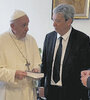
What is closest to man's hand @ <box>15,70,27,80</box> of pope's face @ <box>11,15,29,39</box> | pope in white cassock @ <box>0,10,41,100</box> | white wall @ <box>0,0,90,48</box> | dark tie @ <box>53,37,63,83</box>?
pope in white cassock @ <box>0,10,41,100</box>

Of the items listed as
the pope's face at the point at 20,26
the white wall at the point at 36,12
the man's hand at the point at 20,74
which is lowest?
the man's hand at the point at 20,74

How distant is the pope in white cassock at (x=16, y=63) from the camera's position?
1.58 metres

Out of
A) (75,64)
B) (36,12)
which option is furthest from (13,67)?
(36,12)

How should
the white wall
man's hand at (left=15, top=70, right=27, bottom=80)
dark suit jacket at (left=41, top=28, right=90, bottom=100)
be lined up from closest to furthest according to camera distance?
man's hand at (left=15, top=70, right=27, bottom=80) < dark suit jacket at (left=41, top=28, right=90, bottom=100) < the white wall

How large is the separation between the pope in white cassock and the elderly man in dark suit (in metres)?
0.28

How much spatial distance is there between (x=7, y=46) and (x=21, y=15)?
0.30 m

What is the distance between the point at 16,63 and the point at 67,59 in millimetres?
520

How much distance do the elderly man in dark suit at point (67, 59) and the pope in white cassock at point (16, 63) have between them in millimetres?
279

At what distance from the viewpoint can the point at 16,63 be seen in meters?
1.66

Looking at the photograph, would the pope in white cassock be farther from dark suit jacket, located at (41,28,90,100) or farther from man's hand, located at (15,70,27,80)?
dark suit jacket, located at (41,28,90,100)

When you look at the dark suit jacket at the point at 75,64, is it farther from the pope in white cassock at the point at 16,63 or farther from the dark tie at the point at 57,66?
the pope in white cassock at the point at 16,63

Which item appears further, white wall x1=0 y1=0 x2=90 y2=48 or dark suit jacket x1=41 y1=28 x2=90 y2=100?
white wall x1=0 y1=0 x2=90 y2=48

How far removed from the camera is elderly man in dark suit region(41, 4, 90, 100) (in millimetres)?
1870

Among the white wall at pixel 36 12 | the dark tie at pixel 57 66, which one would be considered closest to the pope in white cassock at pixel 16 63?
the dark tie at pixel 57 66
